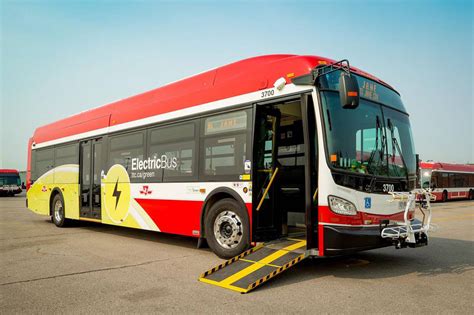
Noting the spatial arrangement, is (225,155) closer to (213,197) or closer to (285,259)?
(213,197)

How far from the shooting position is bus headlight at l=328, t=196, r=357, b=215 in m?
5.50

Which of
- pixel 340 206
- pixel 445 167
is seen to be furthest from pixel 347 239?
pixel 445 167

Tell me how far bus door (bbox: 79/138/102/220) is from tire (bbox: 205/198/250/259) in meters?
4.70

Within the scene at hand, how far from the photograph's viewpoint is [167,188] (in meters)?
8.33

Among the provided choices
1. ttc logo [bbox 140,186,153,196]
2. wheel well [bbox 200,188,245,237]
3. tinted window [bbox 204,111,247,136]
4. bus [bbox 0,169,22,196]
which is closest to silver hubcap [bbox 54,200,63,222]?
ttc logo [bbox 140,186,153,196]

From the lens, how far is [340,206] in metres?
5.52

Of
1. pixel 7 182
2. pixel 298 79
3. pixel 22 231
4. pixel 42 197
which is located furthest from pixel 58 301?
pixel 7 182

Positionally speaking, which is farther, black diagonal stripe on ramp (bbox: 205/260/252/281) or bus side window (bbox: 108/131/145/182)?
bus side window (bbox: 108/131/145/182)

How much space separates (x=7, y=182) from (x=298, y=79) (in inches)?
1496

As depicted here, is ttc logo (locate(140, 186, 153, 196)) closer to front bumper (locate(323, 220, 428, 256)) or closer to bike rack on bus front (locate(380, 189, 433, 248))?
front bumper (locate(323, 220, 428, 256))

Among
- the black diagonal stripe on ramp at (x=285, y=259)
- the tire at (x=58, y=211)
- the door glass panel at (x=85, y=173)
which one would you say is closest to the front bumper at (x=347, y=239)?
the black diagonal stripe on ramp at (x=285, y=259)

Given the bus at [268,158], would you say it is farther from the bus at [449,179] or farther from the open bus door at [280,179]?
the bus at [449,179]

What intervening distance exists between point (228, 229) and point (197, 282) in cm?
155

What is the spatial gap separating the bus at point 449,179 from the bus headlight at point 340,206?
26.6 m
